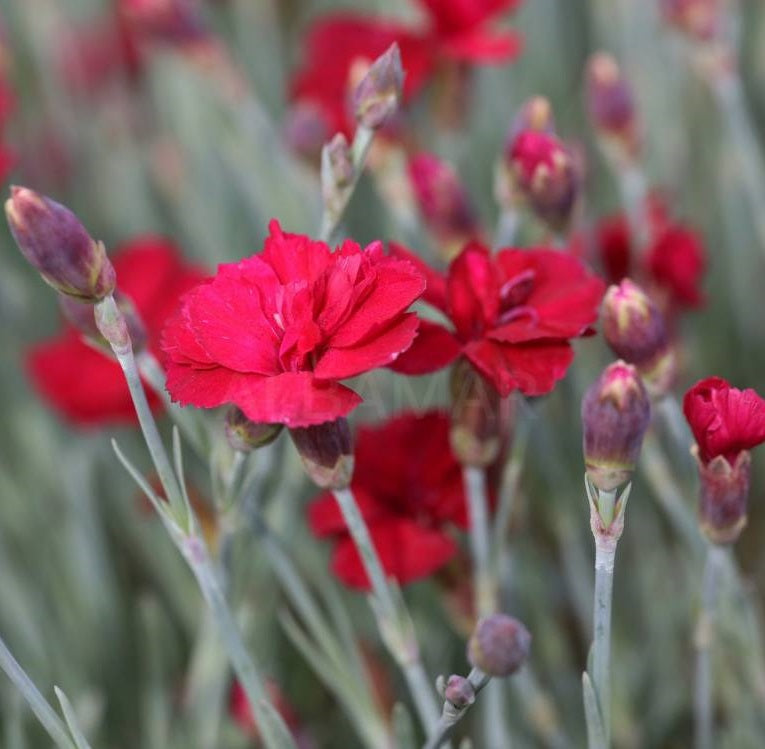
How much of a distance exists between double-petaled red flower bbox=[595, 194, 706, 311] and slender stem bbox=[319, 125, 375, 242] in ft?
0.88

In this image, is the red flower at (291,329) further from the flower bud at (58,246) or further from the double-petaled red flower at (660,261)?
the double-petaled red flower at (660,261)

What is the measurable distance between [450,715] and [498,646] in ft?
0.13

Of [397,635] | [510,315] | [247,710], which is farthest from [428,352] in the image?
[247,710]

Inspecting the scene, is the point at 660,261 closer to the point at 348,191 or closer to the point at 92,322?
the point at 348,191

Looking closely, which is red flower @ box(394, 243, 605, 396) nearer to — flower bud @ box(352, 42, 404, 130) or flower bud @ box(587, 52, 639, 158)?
flower bud @ box(352, 42, 404, 130)

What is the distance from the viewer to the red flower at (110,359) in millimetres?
1007

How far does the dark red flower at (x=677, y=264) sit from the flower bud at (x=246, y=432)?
37cm

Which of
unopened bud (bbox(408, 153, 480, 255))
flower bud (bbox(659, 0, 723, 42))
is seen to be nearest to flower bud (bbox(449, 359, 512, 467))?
unopened bud (bbox(408, 153, 480, 255))

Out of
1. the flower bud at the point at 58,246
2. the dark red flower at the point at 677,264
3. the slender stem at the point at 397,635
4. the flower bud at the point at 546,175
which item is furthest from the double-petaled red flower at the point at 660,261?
the flower bud at the point at 58,246

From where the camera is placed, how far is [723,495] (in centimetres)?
63

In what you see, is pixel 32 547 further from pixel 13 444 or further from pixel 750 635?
pixel 750 635

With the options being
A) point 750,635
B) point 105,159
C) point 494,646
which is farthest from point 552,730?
point 105,159

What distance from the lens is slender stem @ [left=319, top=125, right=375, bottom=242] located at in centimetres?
65

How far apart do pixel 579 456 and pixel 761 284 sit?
0.38 meters
